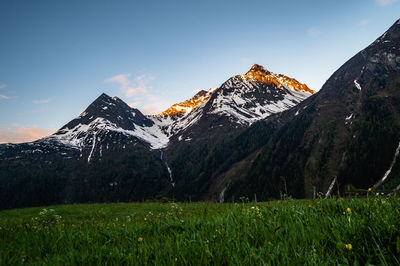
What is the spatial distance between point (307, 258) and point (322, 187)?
201948 millimetres

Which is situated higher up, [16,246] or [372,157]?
[16,246]

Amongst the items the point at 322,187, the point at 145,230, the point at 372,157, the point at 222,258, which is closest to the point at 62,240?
the point at 145,230

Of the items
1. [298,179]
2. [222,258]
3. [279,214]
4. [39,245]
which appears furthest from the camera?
[298,179]

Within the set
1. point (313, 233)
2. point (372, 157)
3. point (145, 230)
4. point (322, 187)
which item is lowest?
point (322, 187)

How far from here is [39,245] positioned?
12.6 ft

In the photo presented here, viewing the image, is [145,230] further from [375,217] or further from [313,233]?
[375,217]

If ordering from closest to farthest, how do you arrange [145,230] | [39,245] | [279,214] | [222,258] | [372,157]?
1. [222,258]
2. [39,245]
3. [279,214]
4. [145,230]
5. [372,157]

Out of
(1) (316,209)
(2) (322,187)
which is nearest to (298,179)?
(2) (322,187)

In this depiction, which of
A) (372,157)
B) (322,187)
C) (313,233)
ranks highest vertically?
(313,233)

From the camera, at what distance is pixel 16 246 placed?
396 cm

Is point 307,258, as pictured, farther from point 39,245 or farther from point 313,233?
point 39,245

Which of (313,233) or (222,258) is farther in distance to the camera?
(313,233)

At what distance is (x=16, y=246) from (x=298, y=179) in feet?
697

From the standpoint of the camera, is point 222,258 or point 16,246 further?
point 16,246
